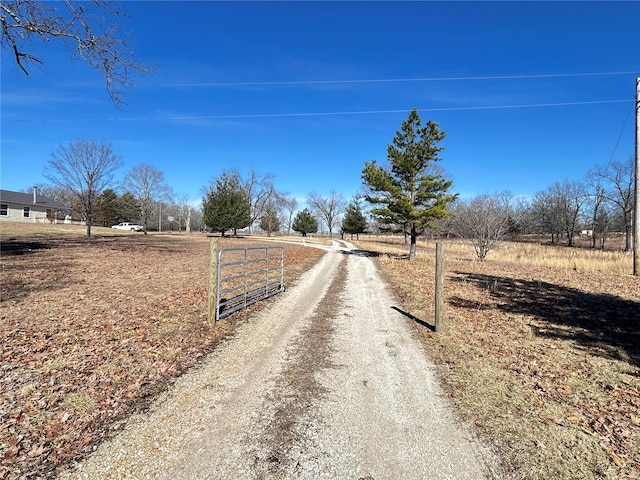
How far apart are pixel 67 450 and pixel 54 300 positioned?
250 inches

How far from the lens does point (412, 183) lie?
68.5 ft

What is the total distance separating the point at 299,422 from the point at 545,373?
364cm

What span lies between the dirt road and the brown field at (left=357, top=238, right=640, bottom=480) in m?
0.44

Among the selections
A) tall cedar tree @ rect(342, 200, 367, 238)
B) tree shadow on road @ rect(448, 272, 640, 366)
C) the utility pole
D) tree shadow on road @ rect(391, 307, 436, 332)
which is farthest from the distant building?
the utility pole

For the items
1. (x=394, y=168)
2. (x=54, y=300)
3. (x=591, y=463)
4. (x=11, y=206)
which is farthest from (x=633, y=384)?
(x=11, y=206)

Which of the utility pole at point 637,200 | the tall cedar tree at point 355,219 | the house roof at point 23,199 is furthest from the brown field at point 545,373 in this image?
the house roof at point 23,199

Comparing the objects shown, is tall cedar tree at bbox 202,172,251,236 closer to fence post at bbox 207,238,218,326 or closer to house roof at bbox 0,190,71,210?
house roof at bbox 0,190,71,210

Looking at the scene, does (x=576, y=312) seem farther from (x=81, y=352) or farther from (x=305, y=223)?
(x=305, y=223)

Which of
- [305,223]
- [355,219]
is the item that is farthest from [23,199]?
[355,219]

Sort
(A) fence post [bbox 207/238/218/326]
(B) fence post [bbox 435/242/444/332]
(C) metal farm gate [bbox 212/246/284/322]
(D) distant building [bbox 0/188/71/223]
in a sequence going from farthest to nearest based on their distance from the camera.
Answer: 1. (D) distant building [bbox 0/188/71/223]
2. (C) metal farm gate [bbox 212/246/284/322]
3. (B) fence post [bbox 435/242/444/332]
4. (A) fence post [bbox 207/238/218/326]

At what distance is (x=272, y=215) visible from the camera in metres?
64.1

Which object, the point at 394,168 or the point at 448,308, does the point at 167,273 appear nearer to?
the point at 448,308

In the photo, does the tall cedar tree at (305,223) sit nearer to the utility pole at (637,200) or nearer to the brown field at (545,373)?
the utility pole at (637,200)

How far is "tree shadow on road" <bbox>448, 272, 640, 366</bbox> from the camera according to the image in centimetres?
593
